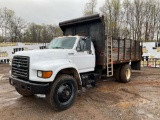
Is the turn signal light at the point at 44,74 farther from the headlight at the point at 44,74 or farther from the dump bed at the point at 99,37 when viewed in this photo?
the dump bed at the point at 99,37

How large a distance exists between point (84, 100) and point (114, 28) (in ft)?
98.2

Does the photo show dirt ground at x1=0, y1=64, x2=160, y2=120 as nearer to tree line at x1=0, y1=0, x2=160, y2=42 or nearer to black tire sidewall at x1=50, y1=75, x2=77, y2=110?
black tire sidewall at x1=50, y1=75, x2=77, y2=110

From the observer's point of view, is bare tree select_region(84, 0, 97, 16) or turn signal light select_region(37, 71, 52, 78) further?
bare tree select_region(84, 0, 97, 16)

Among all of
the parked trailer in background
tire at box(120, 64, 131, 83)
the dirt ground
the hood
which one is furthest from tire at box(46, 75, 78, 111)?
tire at box(120, 64, 131, 83)

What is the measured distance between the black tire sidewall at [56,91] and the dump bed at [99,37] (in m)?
2.06

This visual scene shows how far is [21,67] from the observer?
5.20 m

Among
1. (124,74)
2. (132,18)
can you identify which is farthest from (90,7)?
(124,74)

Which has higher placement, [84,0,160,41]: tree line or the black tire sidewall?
[84,0,160,41]: tree line

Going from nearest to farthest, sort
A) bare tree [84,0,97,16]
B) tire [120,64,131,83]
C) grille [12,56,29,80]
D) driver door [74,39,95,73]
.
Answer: grille [12,56,29,80] → driver door [74,39,95,73] → tire [120,64,131,83] → bare tree [84,0,97,16]

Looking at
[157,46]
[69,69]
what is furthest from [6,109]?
[157,46]

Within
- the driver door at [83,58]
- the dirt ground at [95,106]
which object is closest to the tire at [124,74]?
the dirt ground at [95,106]

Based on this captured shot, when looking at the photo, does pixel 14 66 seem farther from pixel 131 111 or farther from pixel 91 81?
pixel 131 111

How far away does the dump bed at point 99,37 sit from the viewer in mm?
6956

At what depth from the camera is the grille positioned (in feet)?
16.4
